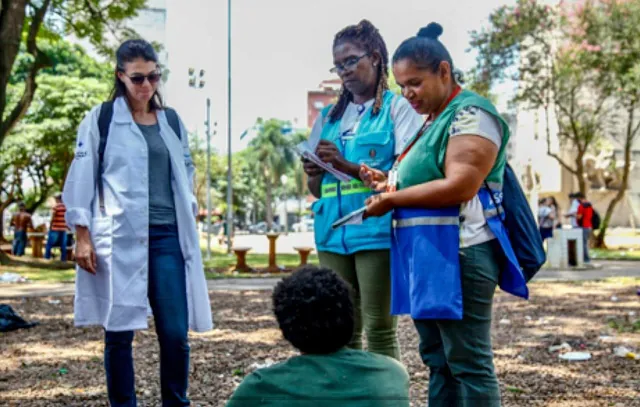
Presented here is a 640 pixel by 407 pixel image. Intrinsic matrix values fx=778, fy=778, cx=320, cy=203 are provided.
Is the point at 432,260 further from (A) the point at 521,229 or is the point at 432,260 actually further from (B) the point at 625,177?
(B) the point at 625,177

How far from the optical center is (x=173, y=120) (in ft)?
11.9

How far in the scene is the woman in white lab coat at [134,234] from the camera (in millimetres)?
3340

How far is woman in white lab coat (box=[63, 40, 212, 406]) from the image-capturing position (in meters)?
3.34

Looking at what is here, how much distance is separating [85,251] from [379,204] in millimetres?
1340

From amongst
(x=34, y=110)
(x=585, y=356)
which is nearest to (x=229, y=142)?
(x=34, y=110)

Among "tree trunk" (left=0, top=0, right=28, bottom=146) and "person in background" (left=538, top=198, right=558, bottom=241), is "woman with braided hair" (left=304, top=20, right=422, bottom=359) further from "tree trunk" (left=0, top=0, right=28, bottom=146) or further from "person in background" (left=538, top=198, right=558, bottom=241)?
"person in background" (left=538, top=198, right=558, bottom=241)

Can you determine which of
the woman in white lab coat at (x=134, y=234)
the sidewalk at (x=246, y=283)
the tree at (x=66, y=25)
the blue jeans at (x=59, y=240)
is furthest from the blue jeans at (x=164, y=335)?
the blue jeans at (x=59, y=240)

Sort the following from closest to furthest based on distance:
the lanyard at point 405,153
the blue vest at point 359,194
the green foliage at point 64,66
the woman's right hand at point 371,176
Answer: the lanyard at point 405,153, the woman's right hand at point 371,176, the blue vest at point 359,194, the green foliage at point 64,66

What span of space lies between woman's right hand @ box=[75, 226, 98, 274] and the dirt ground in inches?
47.2

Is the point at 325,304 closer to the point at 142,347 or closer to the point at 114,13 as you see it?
the point at 142,347

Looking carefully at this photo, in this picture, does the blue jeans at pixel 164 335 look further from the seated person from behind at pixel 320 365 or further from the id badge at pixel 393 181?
the seated person from behind at pixel 320 365

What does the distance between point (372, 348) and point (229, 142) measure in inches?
925

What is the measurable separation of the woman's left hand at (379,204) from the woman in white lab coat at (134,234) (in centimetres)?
101

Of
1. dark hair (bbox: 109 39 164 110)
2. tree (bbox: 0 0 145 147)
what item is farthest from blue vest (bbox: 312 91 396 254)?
tree (bbox: 0 0 145 147)
